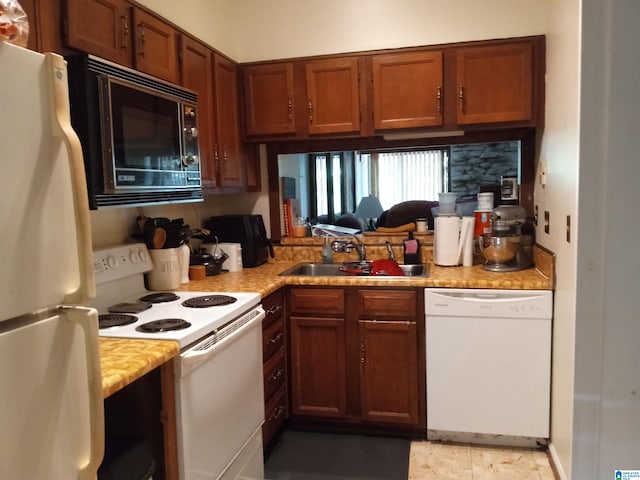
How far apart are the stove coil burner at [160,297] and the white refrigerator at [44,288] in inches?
47.0

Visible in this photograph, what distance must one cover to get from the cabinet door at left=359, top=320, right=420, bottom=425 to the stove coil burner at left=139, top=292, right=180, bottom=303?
3.28ft

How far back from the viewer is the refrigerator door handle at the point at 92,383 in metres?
0.99

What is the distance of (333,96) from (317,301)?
1.22m

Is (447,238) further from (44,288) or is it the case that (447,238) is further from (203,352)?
(44,288)

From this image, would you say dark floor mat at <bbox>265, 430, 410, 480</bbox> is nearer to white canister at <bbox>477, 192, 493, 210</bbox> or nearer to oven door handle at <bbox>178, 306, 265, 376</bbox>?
oven door handle at <bbox>178, 306, 265, 376</bbox>

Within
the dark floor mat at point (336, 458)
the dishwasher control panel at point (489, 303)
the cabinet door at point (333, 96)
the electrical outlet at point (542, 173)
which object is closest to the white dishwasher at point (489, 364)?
the dishwasher control panel at point (489, 303)

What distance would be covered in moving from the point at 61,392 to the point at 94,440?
5.8 inches

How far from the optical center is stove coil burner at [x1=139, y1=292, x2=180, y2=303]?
87.1 inches

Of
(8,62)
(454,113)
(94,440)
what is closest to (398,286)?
(454,113)

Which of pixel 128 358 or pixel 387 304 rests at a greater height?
pixel 128 358

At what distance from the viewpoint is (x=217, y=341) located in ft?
5.95

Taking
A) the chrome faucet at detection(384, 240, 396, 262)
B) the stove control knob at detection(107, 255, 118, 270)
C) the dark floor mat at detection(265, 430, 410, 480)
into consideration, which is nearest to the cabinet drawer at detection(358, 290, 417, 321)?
the chrome faucet at detection(384, 240, 396, 262)

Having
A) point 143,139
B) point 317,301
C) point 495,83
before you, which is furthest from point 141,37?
point 495,83

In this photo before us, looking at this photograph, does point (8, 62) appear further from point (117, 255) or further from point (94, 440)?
point (117, 255)
